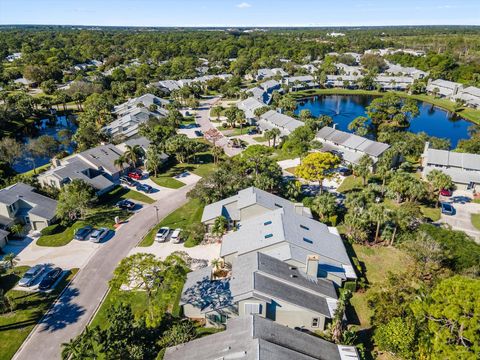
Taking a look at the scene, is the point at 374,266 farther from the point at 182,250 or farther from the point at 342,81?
Result: the point at 342,81

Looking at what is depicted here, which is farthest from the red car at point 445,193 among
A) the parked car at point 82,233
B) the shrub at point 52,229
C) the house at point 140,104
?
the house at point 140,104

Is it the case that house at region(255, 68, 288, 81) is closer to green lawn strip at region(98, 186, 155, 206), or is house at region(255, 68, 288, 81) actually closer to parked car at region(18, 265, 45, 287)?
green lawn strip at region(98, 186, 155, 206)

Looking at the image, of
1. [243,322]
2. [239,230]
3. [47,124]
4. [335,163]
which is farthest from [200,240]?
[47,124]

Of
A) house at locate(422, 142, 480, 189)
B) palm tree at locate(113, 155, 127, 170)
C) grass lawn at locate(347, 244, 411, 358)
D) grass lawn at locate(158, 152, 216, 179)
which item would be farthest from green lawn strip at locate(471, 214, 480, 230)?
palm tree at locate(113, 155, 127, 170)

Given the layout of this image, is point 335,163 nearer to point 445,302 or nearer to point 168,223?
point 168,223

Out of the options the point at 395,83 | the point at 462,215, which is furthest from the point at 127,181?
the point at 395,83
